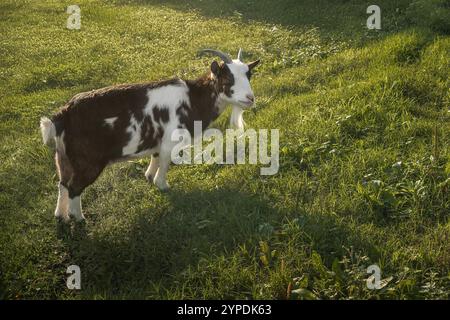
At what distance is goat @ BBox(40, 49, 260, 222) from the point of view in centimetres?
608

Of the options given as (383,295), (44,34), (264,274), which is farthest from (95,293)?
(44,34)

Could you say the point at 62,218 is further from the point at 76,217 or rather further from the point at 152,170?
the point at 152,170

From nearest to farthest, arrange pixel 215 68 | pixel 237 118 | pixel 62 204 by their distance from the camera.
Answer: pixel 62 204, pixel 215 68, pixel 237 118

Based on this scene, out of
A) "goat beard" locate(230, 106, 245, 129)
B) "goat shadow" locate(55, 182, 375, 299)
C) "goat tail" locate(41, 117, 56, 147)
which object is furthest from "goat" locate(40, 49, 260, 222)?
"goat shadow" locate(55, 182, 375, 299)

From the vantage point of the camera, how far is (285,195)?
6.26 m

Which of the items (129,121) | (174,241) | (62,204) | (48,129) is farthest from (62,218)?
(174,241)

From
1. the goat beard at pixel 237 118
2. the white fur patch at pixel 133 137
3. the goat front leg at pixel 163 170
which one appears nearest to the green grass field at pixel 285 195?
the goat front leg at pixel 163 170

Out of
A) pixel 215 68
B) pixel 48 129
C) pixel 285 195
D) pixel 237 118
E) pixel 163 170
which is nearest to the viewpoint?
pixel 48 129

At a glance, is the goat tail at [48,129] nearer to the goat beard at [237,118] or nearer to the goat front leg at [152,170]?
the goat front leg at [152,170]

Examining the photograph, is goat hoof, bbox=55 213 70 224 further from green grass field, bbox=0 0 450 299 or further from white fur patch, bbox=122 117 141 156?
white fur patch, bbox=122 117 141 156

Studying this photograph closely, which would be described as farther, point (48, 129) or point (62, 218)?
point (62, 218)

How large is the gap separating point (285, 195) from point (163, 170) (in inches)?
66.9

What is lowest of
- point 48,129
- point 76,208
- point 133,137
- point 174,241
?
point 174,241

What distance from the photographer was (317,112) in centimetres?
799
